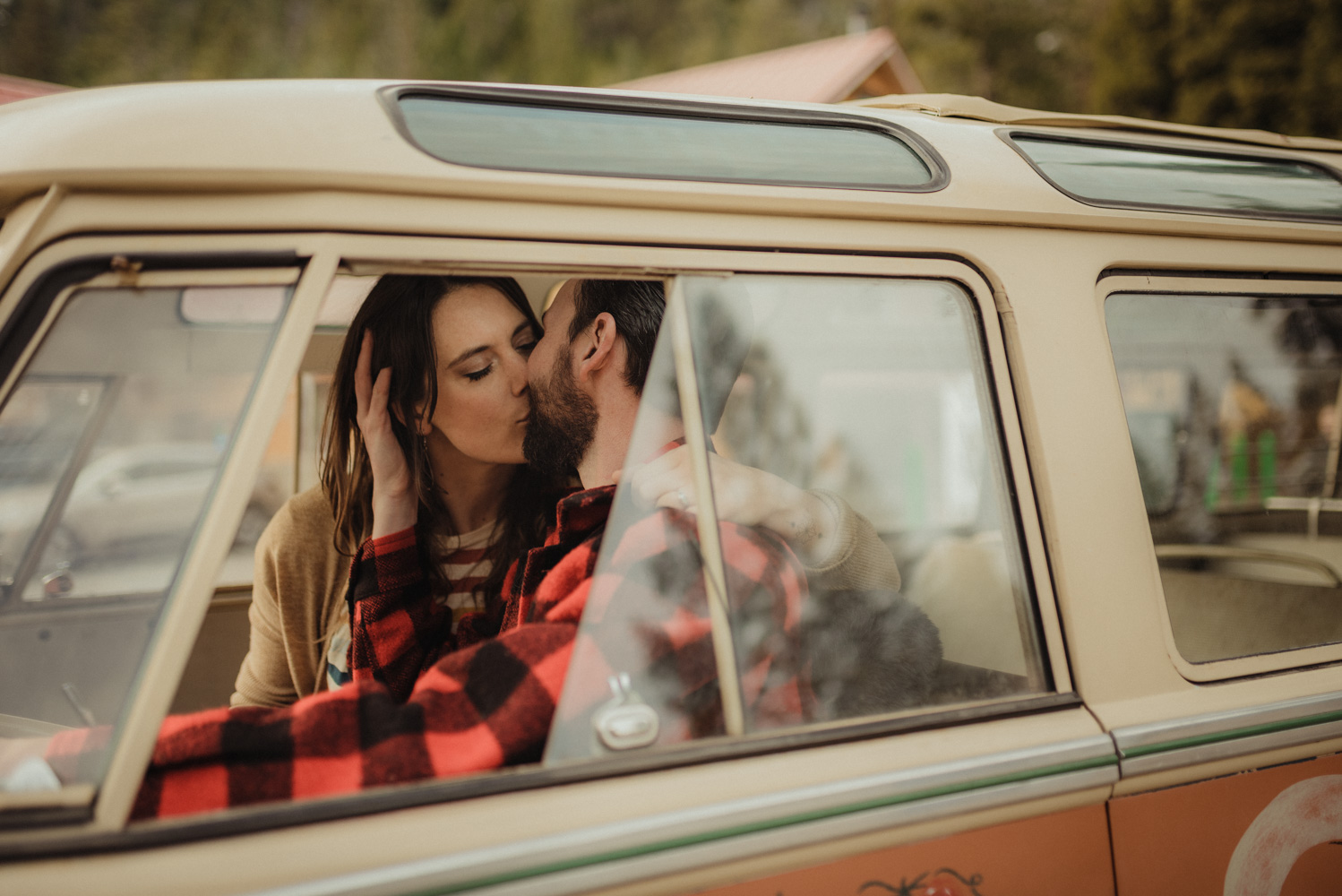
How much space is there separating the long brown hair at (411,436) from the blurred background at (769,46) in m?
1.45

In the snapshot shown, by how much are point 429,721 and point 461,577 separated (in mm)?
998

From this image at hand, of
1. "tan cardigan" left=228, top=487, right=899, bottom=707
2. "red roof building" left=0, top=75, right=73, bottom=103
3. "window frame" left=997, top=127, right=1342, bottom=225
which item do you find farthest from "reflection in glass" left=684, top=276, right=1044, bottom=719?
"red roof building" left=0, top=75, right=73, bottom=103

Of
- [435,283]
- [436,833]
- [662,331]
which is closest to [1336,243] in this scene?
[662,331]

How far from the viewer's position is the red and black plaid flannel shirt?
1.15 meters

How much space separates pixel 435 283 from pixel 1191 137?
1.84 meters

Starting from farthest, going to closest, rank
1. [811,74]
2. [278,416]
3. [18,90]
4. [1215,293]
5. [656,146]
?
1. [811,74]
2. [18,90]
3. [1215,293]
4. [656,146]
5. [278,416]

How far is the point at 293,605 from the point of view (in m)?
2.23

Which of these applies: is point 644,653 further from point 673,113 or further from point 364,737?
→ point 673,113

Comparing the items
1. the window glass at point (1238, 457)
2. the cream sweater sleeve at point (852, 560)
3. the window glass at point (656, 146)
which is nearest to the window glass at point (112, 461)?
the window glass at point (656, 146)

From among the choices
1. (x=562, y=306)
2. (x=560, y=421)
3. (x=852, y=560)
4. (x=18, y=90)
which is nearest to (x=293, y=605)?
(x=560, y=421)

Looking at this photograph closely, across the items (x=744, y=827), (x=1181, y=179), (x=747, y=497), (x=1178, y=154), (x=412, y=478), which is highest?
(x=1178, y=154)

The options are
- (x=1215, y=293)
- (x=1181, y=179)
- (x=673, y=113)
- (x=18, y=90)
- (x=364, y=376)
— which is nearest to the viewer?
(x=673, y=113)

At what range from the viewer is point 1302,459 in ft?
10.7

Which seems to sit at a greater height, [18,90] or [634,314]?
[18,90]
